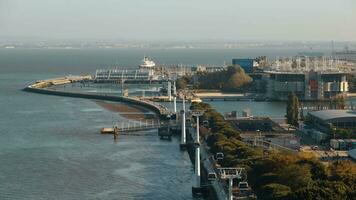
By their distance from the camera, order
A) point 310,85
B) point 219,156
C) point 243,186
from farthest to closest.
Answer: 1. point 310,85
2. point 219,156
3. point 243,186

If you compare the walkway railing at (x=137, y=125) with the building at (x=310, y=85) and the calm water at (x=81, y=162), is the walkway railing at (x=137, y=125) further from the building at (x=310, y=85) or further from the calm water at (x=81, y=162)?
the building at (x=310, y=85)

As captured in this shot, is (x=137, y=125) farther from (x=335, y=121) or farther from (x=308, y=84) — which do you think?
(x=308, y=84)


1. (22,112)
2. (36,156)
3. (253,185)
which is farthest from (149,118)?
(253,185)

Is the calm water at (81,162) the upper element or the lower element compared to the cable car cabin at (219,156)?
lower

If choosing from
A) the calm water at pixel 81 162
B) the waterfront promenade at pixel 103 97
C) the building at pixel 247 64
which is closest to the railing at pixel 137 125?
the calm water at pixel 81 162

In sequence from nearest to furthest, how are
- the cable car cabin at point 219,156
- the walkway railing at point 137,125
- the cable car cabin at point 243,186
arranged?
the cable car cabin at point 243,186
the cable car cabin at point 219,156
the walkway railing at point 137,125

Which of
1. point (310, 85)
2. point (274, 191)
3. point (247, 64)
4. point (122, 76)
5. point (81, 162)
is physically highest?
point (247, 64)

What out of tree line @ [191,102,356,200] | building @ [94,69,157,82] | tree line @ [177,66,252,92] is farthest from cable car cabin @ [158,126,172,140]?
building @ [94,69,157,82]

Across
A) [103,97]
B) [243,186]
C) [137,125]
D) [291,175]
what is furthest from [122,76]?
[291,175]

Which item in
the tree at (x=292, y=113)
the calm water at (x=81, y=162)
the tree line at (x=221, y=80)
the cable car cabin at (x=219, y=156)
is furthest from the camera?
the tree line at (x=221, y=80)

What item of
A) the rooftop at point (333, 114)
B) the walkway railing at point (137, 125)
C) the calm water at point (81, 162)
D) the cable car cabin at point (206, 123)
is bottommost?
the calm water at point (81, 162)

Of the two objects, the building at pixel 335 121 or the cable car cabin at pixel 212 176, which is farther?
the building at pixel 335 121

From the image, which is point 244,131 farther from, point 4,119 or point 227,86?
point 227,86
